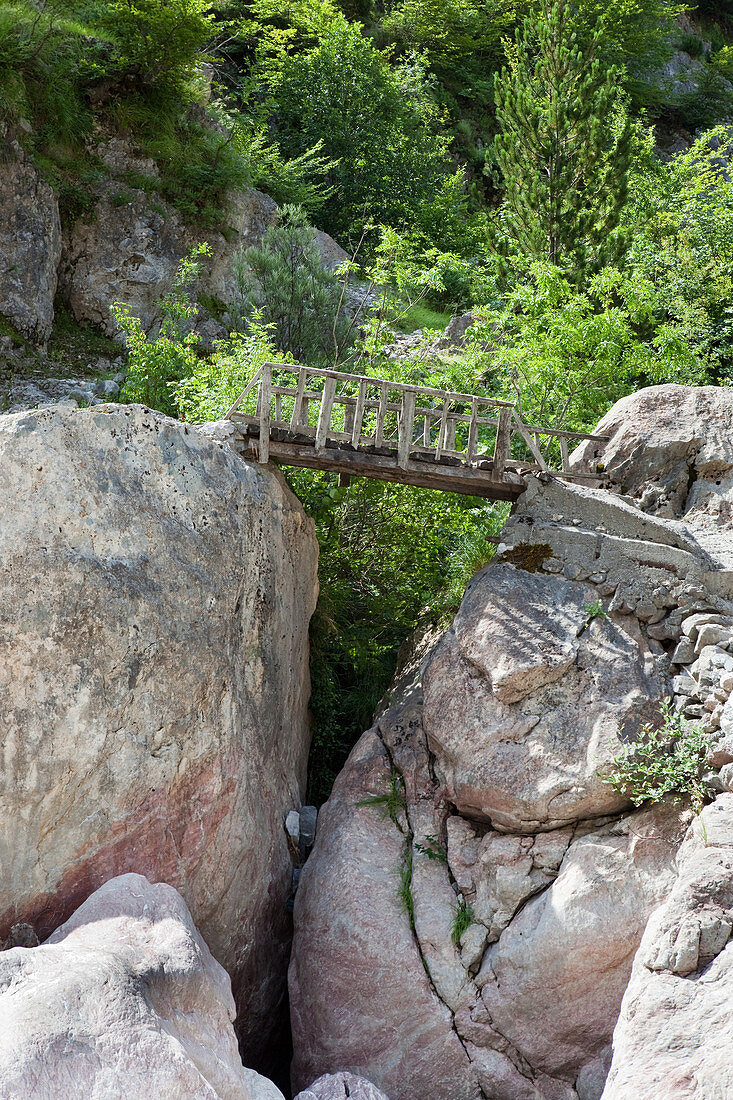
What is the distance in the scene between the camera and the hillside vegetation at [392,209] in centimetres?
1655

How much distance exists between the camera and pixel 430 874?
11.1 m

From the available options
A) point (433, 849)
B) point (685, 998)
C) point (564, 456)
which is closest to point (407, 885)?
point (433, 849)

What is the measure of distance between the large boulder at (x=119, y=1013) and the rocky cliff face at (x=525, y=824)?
2.33m

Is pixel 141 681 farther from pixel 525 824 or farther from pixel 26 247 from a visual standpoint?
pixel 26 247

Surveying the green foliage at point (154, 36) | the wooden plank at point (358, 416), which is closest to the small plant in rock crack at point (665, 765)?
the wooden plank at point (358, 416)

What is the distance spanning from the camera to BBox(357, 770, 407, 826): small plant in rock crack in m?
11.7

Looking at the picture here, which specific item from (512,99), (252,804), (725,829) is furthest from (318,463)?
(512,99)

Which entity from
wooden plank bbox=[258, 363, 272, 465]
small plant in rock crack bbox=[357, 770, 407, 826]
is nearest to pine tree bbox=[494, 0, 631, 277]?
wooden plank bbox=[258, 363, 272, 465]

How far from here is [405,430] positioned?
40.2ft

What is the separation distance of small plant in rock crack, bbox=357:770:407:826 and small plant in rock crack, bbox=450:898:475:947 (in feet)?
4.37

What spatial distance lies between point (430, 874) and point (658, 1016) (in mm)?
3810

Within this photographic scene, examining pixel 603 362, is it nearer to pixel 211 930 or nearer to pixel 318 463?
pixel 318 463

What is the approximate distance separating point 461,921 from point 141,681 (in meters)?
4.60

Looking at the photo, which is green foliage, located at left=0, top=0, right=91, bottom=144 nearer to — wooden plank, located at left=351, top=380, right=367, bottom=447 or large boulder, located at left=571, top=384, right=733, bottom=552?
wooden plank, located at left=351, top=380, right=367, bottom=447
